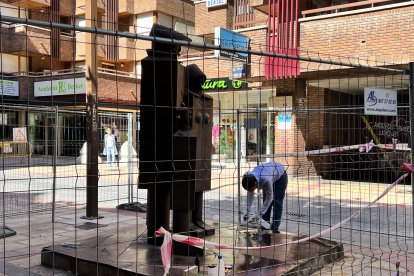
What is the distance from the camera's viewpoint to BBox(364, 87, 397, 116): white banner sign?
203 inches

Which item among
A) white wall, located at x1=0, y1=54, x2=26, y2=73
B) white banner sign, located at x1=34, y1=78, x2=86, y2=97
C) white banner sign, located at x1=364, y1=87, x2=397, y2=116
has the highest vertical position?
white wall, located at x1=0, y1=54, x2=26, y2=73

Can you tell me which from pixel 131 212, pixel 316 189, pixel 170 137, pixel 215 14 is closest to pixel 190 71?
pixel 170 137

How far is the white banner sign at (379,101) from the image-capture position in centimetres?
516

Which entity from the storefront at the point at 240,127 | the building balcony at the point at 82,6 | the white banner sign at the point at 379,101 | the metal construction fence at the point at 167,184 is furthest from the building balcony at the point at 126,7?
the white banner sign at the point at 379,101

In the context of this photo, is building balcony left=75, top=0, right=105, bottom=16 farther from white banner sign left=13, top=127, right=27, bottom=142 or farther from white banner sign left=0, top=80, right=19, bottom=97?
white banner sign left=13, top=127, right=27, bottom=142

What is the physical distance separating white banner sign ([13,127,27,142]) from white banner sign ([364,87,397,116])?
18.0 feet

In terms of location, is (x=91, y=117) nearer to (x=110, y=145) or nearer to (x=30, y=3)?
(x=110, y=145)

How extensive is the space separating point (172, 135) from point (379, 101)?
2466 mm

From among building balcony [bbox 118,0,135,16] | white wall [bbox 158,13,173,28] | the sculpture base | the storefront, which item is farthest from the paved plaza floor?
building balcony [bbox 118,0,135,16]

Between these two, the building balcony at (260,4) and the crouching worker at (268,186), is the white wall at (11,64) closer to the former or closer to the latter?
the building balcony at (260,4)

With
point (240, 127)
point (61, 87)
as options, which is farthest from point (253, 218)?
Result: point (61, 87)

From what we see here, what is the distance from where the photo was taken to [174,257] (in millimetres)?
5074

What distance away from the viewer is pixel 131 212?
9.23 meters

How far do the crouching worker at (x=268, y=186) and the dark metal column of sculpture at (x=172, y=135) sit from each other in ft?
4.44
